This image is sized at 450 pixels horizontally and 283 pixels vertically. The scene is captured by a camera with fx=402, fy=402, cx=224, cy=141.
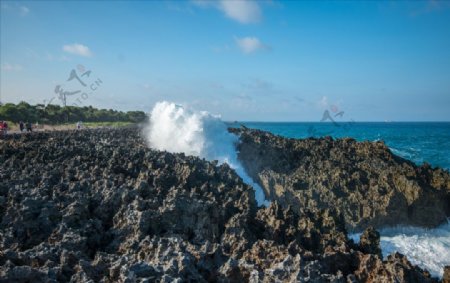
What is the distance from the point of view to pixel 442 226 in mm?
16219

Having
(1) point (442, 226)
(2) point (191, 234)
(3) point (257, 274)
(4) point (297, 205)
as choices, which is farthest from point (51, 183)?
(1) point (442, 226)

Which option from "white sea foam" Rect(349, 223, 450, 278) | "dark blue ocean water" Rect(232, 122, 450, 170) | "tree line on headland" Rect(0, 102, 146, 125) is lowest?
"white sea foam" Rect(349, 223, 450, 278)

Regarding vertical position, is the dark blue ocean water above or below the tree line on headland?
below

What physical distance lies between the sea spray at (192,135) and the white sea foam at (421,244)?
34.1ft

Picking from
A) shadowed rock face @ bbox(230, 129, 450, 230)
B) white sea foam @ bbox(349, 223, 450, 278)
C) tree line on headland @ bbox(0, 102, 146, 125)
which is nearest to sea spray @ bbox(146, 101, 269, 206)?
shadowed rock face @ bbox(230, 129, 450, 230)

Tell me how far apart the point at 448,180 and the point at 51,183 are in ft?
52.6

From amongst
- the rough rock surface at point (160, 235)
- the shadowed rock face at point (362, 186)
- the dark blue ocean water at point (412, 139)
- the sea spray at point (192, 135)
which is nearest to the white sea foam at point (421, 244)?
the shadowed rock face at point (362, 186)

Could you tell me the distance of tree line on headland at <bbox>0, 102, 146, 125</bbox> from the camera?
45.4m

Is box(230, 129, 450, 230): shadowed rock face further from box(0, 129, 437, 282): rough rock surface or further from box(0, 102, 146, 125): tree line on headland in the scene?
box(0, 102, 146, 125): tree line on headland

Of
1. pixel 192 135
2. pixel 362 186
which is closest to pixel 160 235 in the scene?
pixel 362 186

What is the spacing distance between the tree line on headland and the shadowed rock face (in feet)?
116

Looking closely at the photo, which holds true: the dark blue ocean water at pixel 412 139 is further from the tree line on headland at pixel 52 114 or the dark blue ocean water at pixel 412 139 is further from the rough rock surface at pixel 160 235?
the tree line on headland at pixel 52 114

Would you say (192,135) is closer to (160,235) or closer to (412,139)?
(160,235)

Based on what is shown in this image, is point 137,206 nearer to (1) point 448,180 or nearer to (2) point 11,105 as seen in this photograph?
(1) point 448,180
